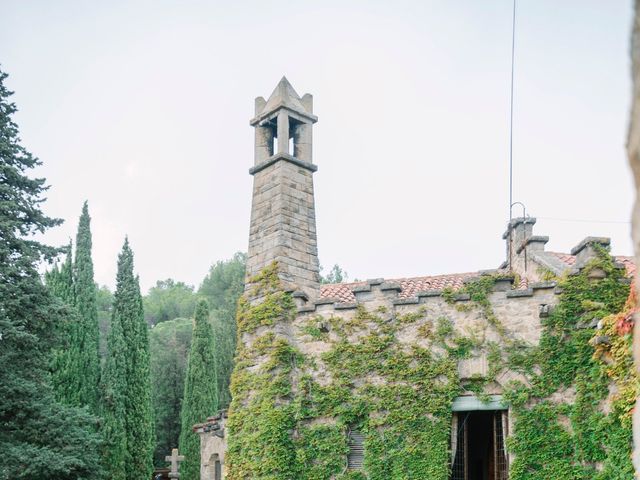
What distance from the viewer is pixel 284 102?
16.3 metres

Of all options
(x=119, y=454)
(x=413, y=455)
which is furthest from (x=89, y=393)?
(x=413, y=455)

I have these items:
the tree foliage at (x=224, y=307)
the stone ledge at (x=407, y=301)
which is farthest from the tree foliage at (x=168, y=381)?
the stone ledge at (x=407, y=301)

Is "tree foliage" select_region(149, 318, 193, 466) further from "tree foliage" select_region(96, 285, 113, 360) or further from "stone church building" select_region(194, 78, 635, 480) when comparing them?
"stone church building" select_region(194, 78, 635, 480)

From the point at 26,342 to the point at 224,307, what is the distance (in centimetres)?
2945

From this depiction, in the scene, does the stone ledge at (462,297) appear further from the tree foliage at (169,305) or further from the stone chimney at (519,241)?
the tree foliage at (169,305)

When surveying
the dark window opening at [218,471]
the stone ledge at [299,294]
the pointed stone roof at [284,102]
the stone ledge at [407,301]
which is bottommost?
the dark window opening at [218,471]

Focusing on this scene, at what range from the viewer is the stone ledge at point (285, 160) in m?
15.9

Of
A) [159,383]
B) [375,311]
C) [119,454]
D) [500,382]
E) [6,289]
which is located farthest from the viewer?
[159,383]

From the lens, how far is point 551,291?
43.9ft

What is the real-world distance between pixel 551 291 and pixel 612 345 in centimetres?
151

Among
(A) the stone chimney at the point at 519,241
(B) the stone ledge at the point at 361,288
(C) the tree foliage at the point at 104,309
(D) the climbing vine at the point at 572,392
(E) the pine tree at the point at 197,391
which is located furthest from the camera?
(C) the tree foliage at the point at 104,309

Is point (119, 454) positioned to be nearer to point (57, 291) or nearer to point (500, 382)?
point (57, 291)

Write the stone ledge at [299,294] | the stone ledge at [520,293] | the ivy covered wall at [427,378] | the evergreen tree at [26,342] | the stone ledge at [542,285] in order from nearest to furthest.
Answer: the ivy covered wall at [427,378] < the stone ledge at [542,285] < the stone ledge at [520,293] < the stone ledge at [299,294] < the evergreen tree at [26,342]

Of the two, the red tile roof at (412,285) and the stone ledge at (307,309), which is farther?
the red tile roof at (412,285)
